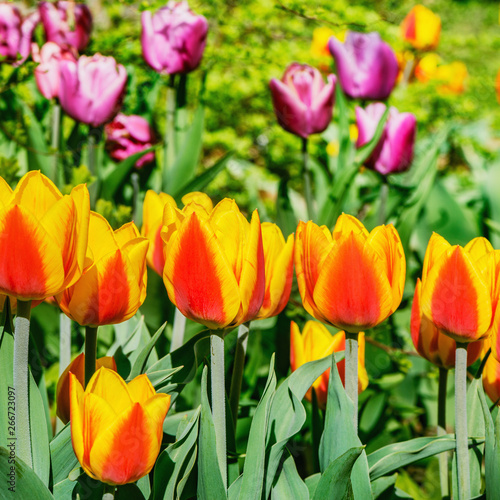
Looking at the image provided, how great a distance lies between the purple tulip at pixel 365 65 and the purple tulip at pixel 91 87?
702 mm

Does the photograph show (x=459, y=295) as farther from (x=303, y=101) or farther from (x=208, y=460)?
(x=303, y=101)

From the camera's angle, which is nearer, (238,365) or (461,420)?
(461,420)

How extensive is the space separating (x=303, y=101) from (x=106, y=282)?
1142 mm

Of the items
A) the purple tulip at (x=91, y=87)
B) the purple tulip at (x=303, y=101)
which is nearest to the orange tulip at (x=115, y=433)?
the purple tulip at (x=91, y=87)

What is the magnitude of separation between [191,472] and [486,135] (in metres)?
4.30

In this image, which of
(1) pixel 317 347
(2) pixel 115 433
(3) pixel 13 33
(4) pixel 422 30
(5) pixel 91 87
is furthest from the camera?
(4) pixel 422 30

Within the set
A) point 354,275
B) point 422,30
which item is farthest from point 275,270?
point 422,30

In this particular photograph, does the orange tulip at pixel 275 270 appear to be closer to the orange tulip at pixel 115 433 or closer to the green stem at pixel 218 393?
the green stem at pixel 218 393

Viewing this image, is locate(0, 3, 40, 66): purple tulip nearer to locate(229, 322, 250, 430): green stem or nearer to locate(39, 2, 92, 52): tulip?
locate(39, 2, 92, 52): tulip

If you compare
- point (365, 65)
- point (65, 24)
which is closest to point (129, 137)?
point (65, 24)

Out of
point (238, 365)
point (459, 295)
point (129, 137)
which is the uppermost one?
point (459, 295)

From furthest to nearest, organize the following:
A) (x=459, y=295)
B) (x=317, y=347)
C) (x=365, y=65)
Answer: (x=365, y=65) → (x=317, y=347) → (x=459, y=295)

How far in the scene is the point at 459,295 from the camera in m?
0.73

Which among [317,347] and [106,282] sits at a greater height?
[106,282]
